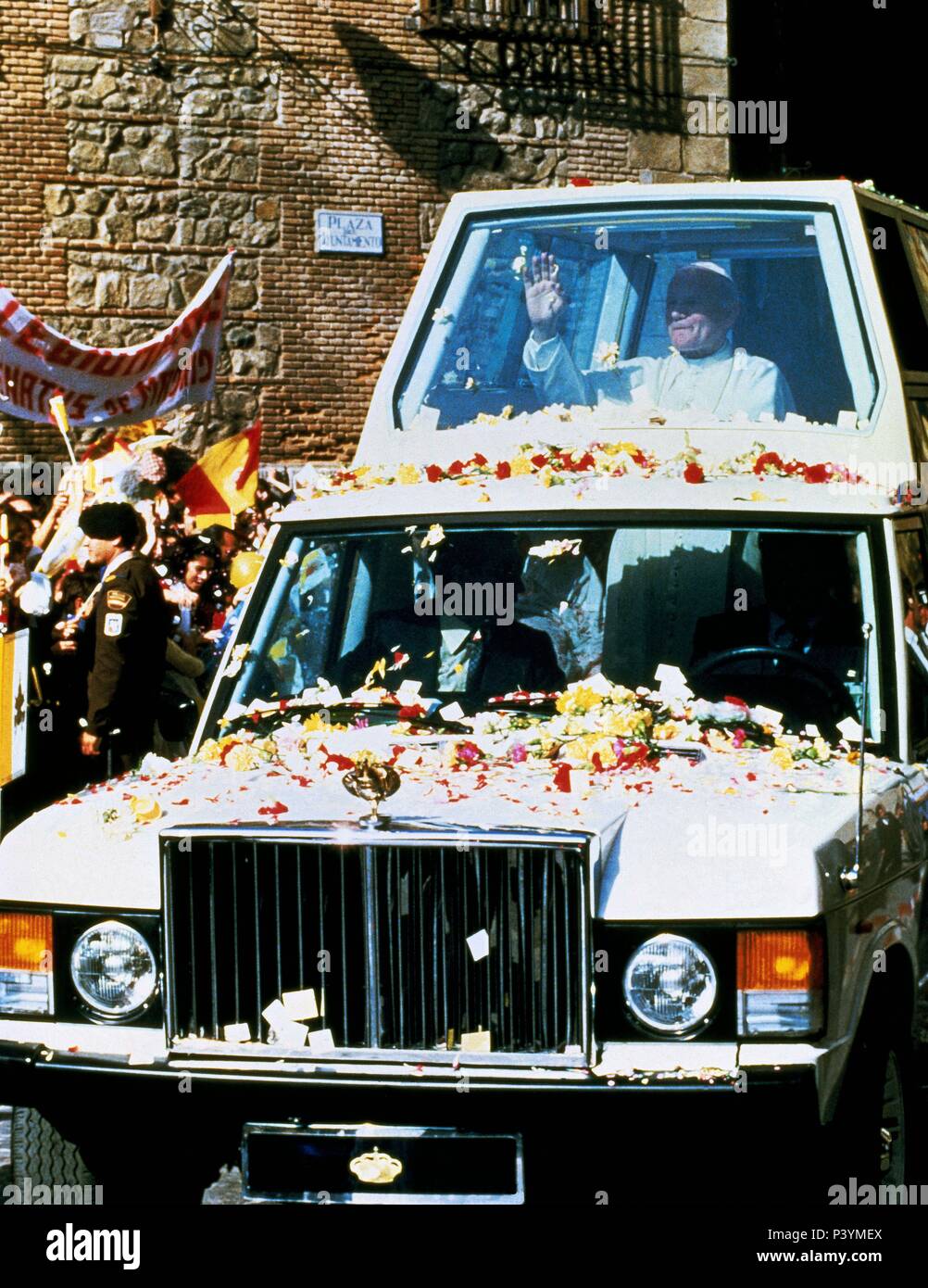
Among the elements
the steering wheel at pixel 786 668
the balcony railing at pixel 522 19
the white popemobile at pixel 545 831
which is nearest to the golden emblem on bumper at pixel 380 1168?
the white popemobile at pixel 545 831

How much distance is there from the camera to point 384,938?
526 centimetres

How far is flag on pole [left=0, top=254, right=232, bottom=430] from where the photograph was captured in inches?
699

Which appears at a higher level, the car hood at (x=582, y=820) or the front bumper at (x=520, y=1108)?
the car hood at (x=582, y=820)

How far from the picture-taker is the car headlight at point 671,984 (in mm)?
5121

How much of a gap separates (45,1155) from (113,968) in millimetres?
580

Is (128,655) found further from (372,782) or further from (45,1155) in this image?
(372,782)

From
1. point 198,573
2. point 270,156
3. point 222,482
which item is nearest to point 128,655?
point 198,573

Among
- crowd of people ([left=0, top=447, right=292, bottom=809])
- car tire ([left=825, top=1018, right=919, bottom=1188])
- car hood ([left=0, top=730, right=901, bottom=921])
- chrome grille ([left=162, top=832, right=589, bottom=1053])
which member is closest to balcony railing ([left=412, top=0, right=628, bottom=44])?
crowd of people ([left=0, top=447, right=292, bottom=809])

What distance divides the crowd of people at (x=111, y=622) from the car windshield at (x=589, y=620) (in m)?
3.24

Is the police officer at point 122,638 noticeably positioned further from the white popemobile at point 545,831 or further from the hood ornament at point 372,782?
the hood ornament at point 372,782

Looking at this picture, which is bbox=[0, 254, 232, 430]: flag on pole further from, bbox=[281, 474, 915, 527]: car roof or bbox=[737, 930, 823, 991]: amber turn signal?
bbox=[737, 930, 823, 991]: amber turn signal

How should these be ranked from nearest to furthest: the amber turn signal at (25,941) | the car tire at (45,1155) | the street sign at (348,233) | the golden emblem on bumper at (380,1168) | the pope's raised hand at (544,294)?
the golden emblem on bumper at (380,1168), the amber turn signal at (25,941), the car tire at (45,1155), the pope's raised hand at (544,294), the street sign at (348,233)
